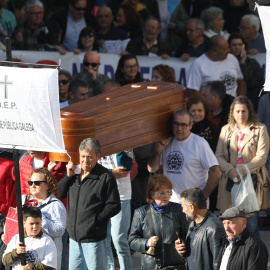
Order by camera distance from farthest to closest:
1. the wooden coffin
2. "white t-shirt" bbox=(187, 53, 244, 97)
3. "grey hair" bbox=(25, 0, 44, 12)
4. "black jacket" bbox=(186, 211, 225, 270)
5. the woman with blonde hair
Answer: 1. "grey hair" bbox=(25, 0, 44, 12)
2. "white t-shirt" bbox=(187, 53, 244, 97)
3. the woman with blonde hair
4. the wooden coffin
5. "black jacket" bbox=(186, 211, 225, 270)

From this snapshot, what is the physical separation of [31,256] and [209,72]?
4.18m

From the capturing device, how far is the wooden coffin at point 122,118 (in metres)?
8.38

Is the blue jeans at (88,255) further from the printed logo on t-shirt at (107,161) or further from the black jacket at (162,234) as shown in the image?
the printed logo on t-shirt at (107,161)

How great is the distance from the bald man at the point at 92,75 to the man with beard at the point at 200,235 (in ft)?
12.3

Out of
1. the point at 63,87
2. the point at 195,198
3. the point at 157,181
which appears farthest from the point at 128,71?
the point at 195,198

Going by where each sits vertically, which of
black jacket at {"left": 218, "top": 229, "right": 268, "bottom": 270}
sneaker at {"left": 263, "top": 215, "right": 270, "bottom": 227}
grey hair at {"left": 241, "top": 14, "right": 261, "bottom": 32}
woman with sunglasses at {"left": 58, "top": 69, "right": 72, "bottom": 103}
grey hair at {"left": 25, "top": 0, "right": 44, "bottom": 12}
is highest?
grey hair at {"left": 25, "top": 0, "right": 44, "bottom": 12}

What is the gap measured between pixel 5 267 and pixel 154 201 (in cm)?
156

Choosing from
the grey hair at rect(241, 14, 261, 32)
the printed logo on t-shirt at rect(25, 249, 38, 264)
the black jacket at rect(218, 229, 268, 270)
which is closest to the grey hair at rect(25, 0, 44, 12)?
the grey hair at rect(241, 14, 261, 32)

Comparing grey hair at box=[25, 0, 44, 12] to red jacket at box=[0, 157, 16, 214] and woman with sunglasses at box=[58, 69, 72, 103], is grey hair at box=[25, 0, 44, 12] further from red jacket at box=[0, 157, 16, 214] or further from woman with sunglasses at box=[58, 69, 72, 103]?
red jacket at box=[0, 157, 16, 214]

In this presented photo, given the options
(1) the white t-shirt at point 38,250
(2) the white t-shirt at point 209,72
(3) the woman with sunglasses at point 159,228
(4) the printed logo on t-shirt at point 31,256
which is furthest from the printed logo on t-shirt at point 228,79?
(4) the printed logo on t-shirt at point 31,256

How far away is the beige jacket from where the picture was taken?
923 centimetres

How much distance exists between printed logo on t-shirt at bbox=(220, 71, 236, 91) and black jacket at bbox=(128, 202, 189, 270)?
3.44 metres

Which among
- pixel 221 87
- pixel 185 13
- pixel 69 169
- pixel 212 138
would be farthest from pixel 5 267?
pixel 185 13

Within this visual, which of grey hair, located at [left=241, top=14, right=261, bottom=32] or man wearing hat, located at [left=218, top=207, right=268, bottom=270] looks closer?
man wearing hat, located at [left=218, top=207, right=268, bottom=270]
